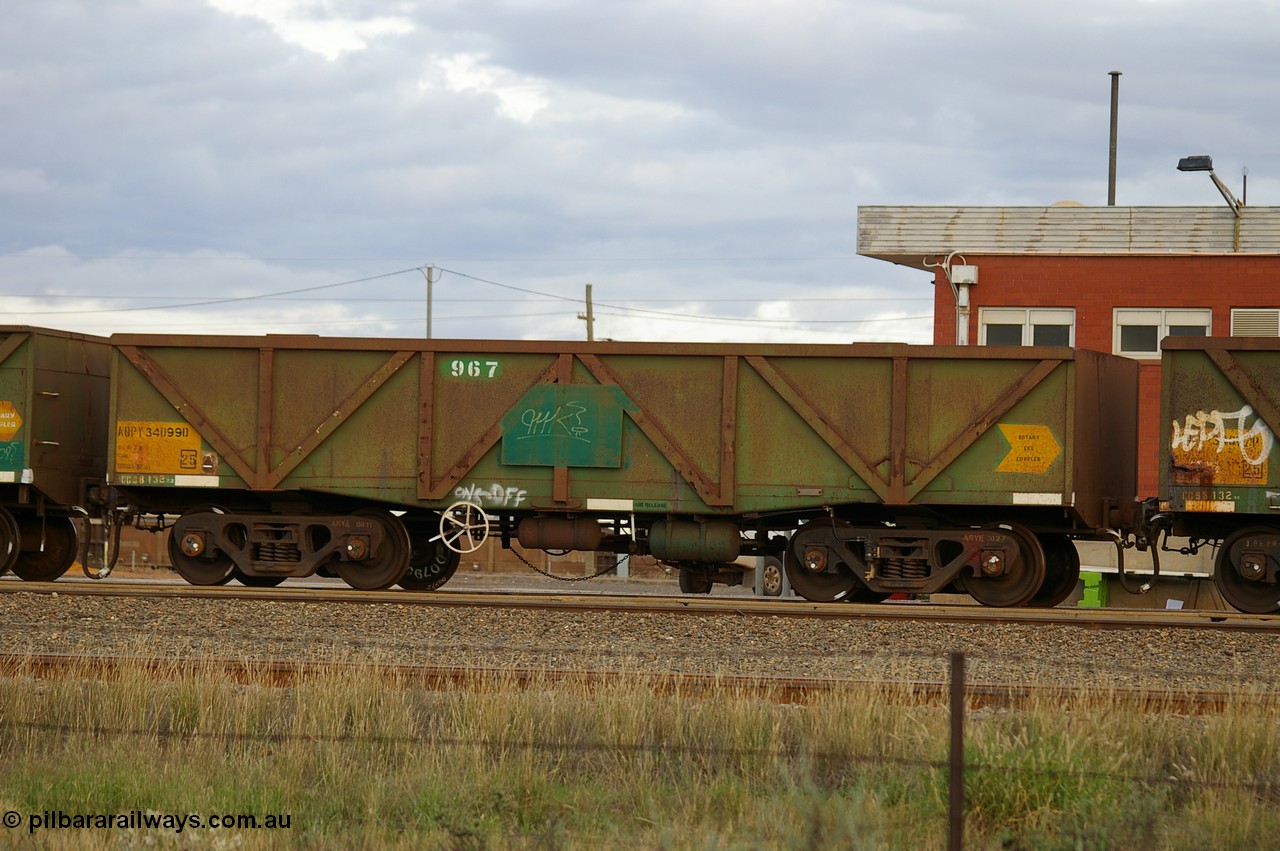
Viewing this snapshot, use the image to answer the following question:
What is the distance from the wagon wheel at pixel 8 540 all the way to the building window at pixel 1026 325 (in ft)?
51.0

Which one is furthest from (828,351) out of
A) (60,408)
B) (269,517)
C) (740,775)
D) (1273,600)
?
(60,408)

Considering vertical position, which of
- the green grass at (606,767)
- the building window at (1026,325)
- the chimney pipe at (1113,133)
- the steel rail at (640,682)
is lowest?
the green grass at (606,767)

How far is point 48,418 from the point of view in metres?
14.4

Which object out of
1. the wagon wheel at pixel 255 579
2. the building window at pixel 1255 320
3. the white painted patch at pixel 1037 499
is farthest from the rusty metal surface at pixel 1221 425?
the building window at pixel 1255 320

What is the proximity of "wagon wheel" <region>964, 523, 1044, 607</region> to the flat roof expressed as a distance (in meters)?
11.1

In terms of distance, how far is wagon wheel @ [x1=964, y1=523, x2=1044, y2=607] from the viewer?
43.5 ft

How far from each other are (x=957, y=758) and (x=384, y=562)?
32.5 ft

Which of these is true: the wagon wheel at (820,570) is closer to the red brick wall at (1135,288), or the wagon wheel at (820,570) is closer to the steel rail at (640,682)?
the steel rail at (640,682)

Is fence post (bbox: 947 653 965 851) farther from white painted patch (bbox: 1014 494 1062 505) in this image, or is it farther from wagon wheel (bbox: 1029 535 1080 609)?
wagon wheel (bbox: 1029 535 1080 609)

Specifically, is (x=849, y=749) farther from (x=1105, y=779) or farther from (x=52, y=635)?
(x=52, y=635)

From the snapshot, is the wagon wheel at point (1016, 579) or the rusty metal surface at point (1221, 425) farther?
the wagon wheel at point (1016, 579)

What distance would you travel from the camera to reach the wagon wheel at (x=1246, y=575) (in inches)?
499

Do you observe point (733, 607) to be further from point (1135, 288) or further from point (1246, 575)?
point (1135, 288)

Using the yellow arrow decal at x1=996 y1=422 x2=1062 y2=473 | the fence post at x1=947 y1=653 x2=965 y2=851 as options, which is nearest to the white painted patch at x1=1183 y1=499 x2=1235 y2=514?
the yellow arrow decal at x1=996 y1=422 x2=1062 y2=473
